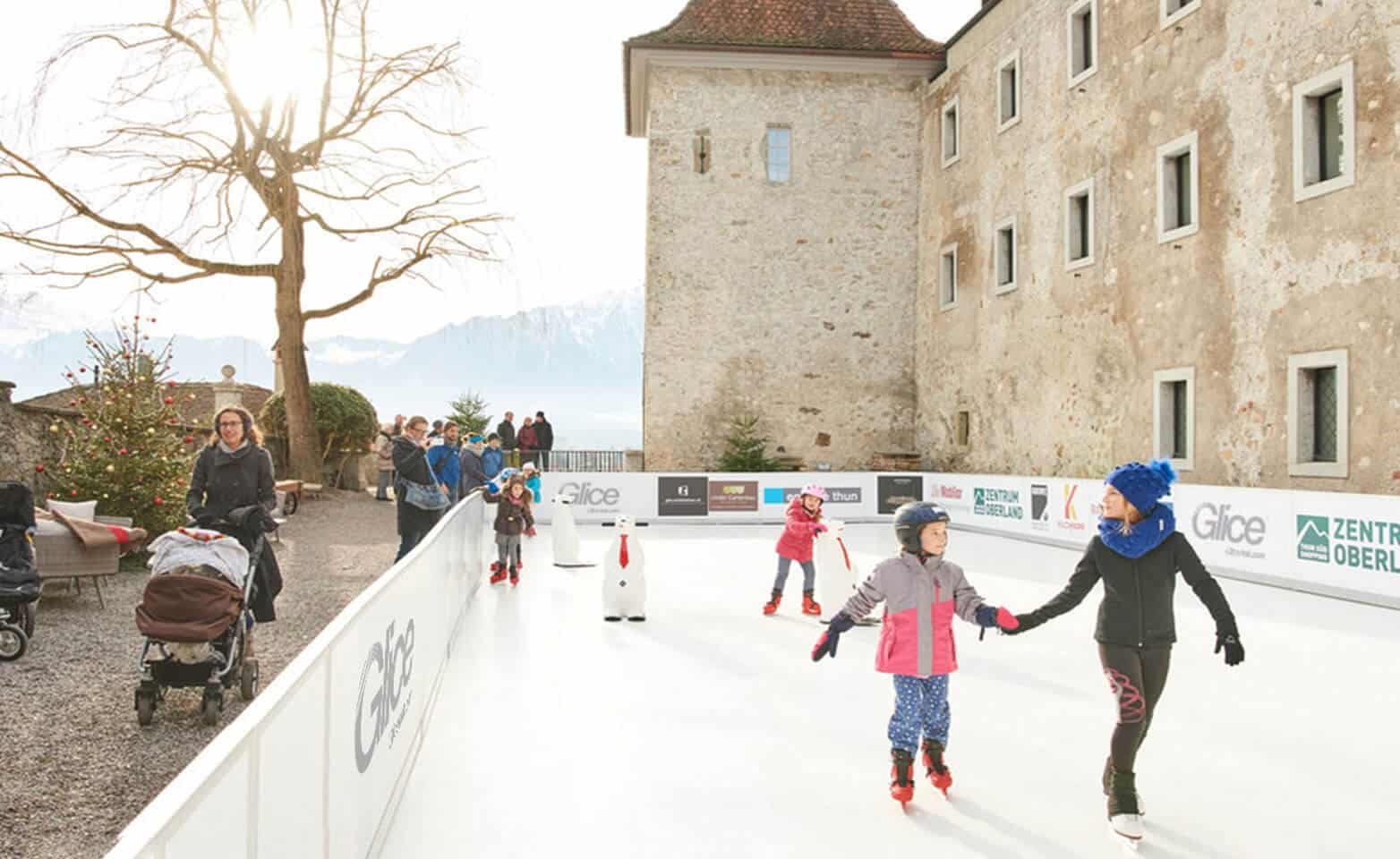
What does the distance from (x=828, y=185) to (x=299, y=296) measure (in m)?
14.0

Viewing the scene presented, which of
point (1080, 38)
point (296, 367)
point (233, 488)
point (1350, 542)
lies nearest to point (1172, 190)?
point (1080, 38)

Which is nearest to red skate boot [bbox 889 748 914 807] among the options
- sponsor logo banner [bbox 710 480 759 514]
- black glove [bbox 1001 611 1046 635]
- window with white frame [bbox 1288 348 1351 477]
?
black glove [bbox 1001 611 1046 635]

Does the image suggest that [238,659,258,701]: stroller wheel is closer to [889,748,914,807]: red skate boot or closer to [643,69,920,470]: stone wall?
[889,748,914,807]: red skate boot

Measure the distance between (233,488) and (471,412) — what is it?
25526 millimetres

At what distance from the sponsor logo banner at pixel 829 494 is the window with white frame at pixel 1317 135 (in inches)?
432

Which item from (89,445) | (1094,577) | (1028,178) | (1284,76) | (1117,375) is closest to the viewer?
(1094,577)

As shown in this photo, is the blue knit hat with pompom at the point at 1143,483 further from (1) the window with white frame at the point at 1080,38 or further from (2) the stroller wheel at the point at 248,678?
(1) the window with white frame at the point at 1080,38

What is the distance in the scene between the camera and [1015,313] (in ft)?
78.8

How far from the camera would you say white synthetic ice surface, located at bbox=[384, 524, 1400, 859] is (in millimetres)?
4605

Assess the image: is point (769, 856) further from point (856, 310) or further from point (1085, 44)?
point (856, 310)

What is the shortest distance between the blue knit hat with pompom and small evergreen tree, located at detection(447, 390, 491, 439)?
90.4 feet

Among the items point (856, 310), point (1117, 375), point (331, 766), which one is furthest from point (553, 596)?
point (856, 310)

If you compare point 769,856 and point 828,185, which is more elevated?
point 828,185

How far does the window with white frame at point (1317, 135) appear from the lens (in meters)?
15.5
